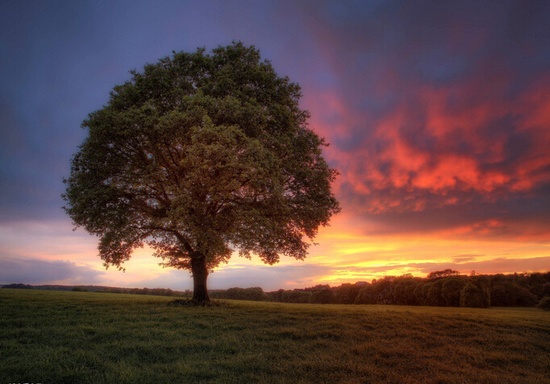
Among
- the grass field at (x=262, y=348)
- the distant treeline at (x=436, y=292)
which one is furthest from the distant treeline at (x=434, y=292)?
the grass field at (x=262, y=348)

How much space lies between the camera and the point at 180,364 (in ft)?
35.1

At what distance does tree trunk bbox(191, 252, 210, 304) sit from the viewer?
2631 centimetres

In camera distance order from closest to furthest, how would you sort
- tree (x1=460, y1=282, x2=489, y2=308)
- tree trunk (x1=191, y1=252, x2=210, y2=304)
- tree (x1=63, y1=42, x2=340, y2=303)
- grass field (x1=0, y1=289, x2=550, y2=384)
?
grass field (x1=0, y1=289, x2=550, y2=384) < tree (x1=63, y1=42, x2=340, y2=303) < tree trunk (x1=191, y1=252, x2=210, y2=304) < tree (x1=460, y1=282, x2=489, y2=308)

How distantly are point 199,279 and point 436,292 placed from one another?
96.6 feet

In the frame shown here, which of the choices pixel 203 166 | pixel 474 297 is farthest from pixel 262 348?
pixel 474 297

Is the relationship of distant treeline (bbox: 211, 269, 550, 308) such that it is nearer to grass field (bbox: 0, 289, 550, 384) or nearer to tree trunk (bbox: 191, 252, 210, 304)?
grass field (bbox: 0, 289, 550, 384)

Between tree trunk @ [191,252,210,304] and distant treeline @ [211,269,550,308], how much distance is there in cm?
2808

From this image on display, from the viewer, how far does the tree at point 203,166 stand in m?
21.4

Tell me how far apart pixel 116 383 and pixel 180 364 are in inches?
80.3

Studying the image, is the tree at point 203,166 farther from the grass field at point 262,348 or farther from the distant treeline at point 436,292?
the distant treeline at point 436,292

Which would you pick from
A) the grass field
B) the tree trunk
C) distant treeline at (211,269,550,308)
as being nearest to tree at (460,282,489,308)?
distant treeline at (211,269,550,308)

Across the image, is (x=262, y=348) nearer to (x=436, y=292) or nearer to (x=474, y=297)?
(x=474, y=297)

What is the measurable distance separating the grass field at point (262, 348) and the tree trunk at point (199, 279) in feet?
17.8

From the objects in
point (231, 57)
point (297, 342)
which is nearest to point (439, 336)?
point (297, 342)
